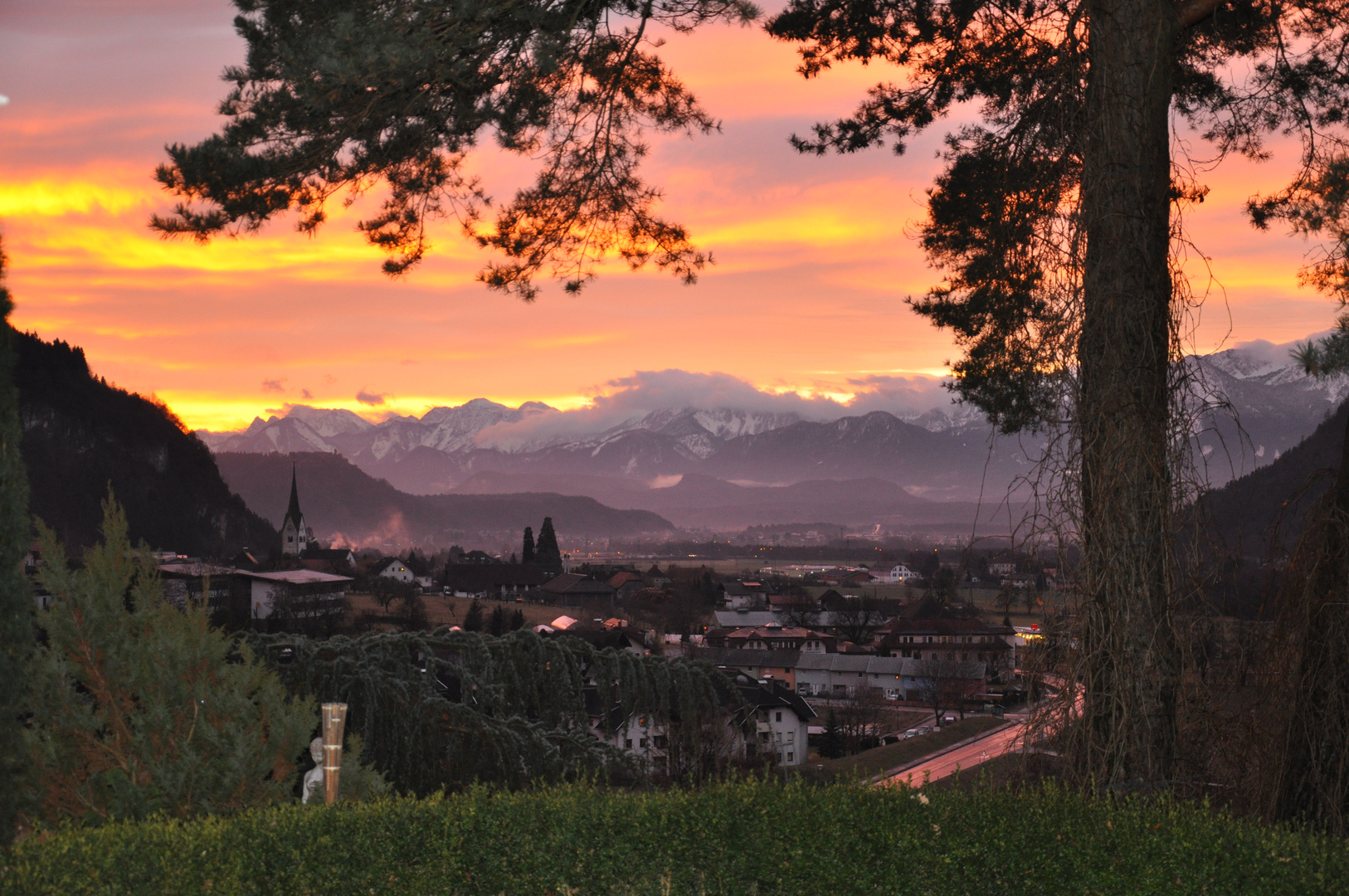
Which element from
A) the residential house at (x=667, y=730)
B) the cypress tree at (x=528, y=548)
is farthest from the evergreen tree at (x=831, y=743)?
the cypress tree at (x=528, y=548)

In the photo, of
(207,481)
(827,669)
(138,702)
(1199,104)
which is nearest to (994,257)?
(1199,104)

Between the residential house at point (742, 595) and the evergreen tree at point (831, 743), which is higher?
the residential house at point (742, 595)

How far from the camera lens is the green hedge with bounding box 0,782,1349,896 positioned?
14.1 ft

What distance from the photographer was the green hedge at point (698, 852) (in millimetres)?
4285

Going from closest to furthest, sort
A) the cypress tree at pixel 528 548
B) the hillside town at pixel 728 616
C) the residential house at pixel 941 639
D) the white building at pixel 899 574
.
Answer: the hillside town at pixel 728 616 < the residential house at pixel 941 639 < the cypress tree at pixel 528 548 < the white building at pixel 899 574

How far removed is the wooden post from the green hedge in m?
1.02

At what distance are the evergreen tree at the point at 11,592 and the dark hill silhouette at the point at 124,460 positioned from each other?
64.0 metres

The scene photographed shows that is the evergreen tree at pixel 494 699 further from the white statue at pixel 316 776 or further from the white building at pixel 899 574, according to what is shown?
the white building at pixel 899 574

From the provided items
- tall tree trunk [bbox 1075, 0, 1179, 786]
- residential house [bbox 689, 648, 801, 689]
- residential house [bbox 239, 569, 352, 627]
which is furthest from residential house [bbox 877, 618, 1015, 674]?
tall tree trunk [bbox 1075, 0, 1179, 786]

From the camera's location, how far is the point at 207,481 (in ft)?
279

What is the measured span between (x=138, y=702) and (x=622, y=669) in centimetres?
340

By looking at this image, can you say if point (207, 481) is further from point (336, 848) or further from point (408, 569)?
point (336, 848)

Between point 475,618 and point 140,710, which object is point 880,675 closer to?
point 475,618

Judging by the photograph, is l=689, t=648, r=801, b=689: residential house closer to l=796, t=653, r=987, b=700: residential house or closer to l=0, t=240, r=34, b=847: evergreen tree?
l=796, t=653, r=987, b=700: residential house
